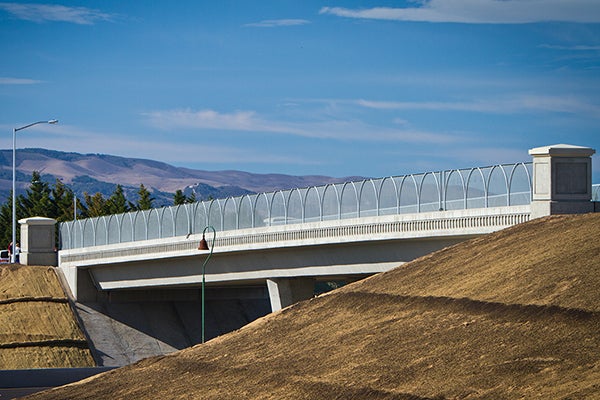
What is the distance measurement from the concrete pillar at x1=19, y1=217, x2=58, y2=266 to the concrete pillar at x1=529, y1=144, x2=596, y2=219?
40.8 metres

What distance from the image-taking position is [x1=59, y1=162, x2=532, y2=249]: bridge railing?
36.3 m

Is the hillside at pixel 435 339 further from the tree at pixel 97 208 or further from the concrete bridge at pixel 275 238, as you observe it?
the tree at pixel 97 208

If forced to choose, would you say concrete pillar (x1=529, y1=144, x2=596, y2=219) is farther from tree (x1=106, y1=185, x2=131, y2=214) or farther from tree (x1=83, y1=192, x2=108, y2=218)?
tree (x1=83, y1=192, x2=108, y2=218)

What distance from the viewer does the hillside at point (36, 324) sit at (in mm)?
55812

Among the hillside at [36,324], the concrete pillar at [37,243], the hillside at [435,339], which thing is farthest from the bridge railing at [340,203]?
the concrete pillar at [37,243]

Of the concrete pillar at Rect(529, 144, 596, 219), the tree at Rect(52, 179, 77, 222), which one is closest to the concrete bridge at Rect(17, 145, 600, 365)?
the concrete pillar at Rect(529, 144, 596, 219)

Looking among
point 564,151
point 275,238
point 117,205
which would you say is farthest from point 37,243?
point 117,205

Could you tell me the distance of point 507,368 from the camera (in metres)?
20.1

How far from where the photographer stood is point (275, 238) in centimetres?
4641

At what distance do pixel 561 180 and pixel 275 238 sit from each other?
1554 centimetres

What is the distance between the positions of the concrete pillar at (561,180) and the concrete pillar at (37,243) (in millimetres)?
40840

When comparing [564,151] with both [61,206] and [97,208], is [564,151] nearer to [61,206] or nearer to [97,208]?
[61,206]

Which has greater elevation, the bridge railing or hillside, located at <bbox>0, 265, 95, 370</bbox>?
the bridge railing

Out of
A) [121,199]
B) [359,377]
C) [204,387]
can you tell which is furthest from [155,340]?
[121,199]
